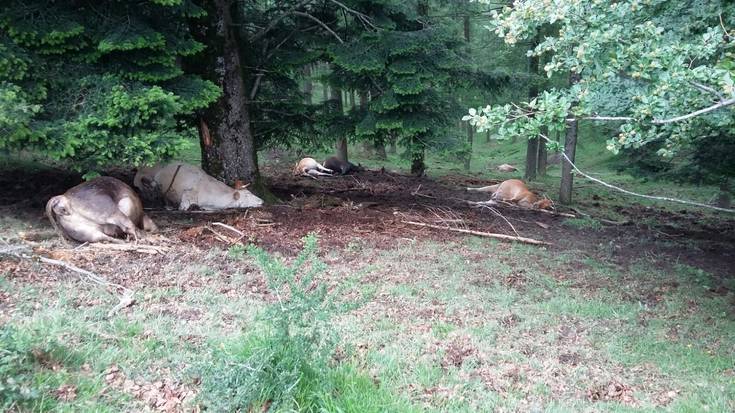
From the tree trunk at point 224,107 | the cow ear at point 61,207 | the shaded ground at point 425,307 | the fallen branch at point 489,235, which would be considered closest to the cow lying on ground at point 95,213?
the cow ear at point 61,207

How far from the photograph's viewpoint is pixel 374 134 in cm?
906

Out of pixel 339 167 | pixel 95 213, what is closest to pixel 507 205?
pixel 339 167

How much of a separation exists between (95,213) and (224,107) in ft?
10.1

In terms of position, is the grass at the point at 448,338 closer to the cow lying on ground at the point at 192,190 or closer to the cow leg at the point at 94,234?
the cow leg at the point at 94,234

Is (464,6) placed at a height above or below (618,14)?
above

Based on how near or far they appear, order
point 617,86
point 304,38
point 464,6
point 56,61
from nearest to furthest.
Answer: point 617,86 < point 56,61 < point 304,38 < point 464,6

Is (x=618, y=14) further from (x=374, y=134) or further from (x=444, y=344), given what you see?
(x=374, y=134)

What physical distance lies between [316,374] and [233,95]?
6545 millimetres

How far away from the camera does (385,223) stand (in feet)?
28.1

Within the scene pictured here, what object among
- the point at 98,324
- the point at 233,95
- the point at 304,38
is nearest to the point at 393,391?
the point at 98,324

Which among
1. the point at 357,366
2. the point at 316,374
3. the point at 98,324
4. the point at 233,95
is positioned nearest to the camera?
the point at 316,374

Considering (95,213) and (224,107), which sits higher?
(224,107)

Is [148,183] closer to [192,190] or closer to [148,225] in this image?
[192,190]

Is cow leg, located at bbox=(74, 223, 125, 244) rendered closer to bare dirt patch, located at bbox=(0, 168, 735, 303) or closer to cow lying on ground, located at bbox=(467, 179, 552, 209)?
bare dirt patch, located at bbox=(0, 168, 735, 303)
